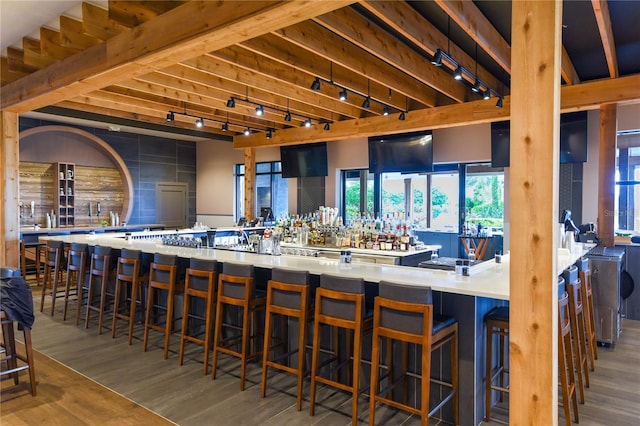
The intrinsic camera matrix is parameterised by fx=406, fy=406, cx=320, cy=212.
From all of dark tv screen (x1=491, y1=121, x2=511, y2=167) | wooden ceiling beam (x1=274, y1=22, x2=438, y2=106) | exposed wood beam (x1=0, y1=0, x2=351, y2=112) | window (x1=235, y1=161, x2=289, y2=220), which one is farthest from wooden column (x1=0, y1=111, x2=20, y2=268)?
dark tv screen (x1=491, y1=121, x2=511, y2=167)

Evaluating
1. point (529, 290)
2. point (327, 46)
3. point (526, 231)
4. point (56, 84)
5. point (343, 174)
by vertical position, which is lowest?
point (529, 290)

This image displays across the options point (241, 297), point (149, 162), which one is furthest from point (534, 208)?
point (149, 162)

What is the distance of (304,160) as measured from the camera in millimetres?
9117

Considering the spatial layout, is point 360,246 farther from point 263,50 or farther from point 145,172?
point 145,172

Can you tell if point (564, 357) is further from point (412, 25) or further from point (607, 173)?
point (607, 173)

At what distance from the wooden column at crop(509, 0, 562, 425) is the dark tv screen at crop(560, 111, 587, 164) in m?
4.88

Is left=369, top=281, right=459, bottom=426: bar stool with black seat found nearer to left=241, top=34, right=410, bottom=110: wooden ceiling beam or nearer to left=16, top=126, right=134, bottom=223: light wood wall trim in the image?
left=241, top=34, right=410, bottom=110: wooden ceiling beam

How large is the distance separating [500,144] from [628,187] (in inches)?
72.7

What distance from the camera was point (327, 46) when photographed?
170 inches

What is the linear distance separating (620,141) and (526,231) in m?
5.27

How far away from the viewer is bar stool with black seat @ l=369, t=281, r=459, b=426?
237 centimetres

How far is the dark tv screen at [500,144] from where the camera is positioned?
6.61 meters

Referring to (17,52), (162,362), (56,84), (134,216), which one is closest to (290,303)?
(162,362)

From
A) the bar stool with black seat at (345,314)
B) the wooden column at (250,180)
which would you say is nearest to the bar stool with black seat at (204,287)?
the bar stool with black seat at (345,314)
